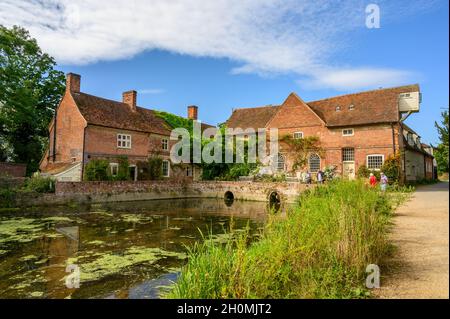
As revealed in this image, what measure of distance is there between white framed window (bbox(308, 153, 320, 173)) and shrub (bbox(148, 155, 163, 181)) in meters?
15.3

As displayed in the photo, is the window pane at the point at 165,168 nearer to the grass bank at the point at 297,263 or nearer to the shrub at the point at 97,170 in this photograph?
the shrub at the point at 97,170

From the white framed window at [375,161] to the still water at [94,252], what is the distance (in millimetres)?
15096

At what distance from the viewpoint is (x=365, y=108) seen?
91.4 ft

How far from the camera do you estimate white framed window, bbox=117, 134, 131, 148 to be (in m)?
29.0

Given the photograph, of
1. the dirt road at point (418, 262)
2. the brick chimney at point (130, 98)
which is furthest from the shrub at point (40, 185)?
the dirt road at point (418, 262)

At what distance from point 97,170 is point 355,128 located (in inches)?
897

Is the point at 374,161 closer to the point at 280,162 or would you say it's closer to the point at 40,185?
the point at 280,162

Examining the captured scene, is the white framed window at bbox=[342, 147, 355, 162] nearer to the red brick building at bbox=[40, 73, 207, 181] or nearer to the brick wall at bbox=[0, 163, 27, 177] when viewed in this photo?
the red brick building at bbox=[40, 73, 207, 181]

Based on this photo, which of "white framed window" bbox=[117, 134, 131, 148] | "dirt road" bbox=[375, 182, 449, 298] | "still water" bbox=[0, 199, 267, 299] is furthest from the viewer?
"white framed window" bbox=[117, 134, 131, 148]

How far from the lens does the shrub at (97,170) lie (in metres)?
24.9

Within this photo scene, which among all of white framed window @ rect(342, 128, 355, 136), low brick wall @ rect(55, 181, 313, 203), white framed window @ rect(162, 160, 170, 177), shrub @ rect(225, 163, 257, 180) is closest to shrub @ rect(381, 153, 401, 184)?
white framed window @ rect(342, 128, 355, 136)

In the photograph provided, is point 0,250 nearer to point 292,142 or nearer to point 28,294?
point 28,294
